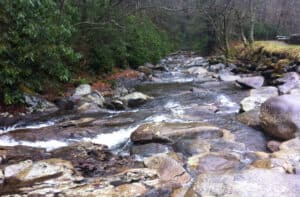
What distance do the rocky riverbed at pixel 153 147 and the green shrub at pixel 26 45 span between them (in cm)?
81

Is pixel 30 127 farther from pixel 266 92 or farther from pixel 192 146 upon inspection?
pixel 266 92

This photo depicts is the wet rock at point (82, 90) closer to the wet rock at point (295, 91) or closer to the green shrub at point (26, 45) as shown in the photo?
the green shrub at point (26, 45)

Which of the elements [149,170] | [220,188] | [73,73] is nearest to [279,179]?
[220,188]

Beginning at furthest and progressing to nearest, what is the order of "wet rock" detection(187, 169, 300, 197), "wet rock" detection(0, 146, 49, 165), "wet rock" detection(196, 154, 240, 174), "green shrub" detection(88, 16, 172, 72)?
"green shrub" detection(88, 16, 172, 72)
"wet rock" detection(0, 146, 49, 165)
"wet rock" detection(196, 154, 240, 174)
"wet rock" detection(187, 169, 300, 197)

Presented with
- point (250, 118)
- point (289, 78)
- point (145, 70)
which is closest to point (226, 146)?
point (250, 118)

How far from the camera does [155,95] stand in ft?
47.5

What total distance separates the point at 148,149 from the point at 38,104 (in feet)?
16.7

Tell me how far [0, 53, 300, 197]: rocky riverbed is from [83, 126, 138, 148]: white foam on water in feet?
0.07

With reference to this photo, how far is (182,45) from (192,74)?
23.0 meters

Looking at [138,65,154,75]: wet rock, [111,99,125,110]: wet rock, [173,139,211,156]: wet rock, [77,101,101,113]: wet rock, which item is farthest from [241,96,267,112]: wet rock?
[138,65,154,75]: wet rock

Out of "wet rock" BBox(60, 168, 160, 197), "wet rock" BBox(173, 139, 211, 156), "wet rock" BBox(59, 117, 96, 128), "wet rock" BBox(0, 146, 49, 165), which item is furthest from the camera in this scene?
"wet rock" BBox(59, 117, 96, 128)

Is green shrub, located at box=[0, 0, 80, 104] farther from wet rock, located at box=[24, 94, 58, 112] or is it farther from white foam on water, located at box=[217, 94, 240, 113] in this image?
white foam on water, located at box=[217, 94, 240, 113]

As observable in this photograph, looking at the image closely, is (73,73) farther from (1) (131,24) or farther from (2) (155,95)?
(1) (131,24)

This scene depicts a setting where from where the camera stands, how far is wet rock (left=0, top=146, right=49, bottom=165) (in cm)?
715
